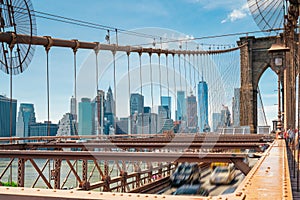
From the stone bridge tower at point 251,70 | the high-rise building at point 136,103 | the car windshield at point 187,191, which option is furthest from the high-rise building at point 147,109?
the stone bridge tower at point 251,70

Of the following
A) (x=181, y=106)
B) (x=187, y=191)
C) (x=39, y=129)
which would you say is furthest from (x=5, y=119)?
Result: (x=181, y=106)

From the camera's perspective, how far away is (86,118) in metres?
16.4

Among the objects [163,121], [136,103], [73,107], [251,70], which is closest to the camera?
Answer: [73,107]

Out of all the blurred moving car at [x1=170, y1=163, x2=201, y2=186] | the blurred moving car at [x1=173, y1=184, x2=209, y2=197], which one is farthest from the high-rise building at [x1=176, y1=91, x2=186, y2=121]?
the blurred moving car at [x1=173, y1=184, x2=209, y2=197]

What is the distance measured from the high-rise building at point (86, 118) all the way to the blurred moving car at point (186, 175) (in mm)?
5446

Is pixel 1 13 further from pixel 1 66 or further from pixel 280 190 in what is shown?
pixel 280 190

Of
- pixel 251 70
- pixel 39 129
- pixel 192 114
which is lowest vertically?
pixel 39 129

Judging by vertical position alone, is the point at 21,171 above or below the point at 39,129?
below

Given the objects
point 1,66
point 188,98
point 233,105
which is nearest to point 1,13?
point 1,66

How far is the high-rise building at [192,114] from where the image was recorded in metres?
21.8

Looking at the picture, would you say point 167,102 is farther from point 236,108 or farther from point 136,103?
point 236,108

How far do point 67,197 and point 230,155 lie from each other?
3.51 meters

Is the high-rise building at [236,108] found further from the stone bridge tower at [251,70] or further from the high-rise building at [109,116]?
the high-rise building at [109,116]

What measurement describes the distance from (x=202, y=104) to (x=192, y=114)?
4074 millimetres
